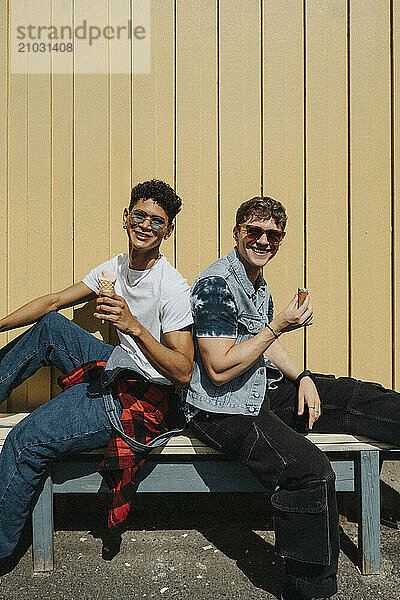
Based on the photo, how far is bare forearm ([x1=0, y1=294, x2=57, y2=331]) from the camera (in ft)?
9.97

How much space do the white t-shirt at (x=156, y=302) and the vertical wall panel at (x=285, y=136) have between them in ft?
2.95

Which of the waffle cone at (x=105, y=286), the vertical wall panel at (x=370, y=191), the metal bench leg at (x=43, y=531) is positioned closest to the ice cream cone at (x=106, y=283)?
the waffle cone at (x=105, y=286)

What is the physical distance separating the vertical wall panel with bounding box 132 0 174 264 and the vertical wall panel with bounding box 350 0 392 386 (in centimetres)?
106


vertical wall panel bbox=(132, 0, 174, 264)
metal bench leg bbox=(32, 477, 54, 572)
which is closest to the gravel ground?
metal bench leg bbox=(32, 477, 54, 572)

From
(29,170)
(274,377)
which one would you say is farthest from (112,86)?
(274,377)

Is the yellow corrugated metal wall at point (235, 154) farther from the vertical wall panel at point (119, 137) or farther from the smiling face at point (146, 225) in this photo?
the smiling face at point (146, 225)

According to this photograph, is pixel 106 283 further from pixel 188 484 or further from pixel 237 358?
pixel 188 484

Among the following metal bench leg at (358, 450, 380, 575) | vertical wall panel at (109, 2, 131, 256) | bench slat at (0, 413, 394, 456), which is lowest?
metal bench leg at (358, 450, 380, 575)

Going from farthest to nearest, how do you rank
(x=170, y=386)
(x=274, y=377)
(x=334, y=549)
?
(x=274, y=377) → (x=170, y=386) → (x=334, y=549)

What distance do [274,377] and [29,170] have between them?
1823 millimetres

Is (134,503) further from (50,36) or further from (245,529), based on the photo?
(50,36)

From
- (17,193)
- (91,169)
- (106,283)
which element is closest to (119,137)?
(91,169)

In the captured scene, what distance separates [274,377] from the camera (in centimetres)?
301

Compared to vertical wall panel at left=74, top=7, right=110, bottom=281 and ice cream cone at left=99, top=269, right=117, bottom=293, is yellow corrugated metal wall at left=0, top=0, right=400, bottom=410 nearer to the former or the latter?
vertical wall panel at left=74, top=7, right=110, bottom=281
